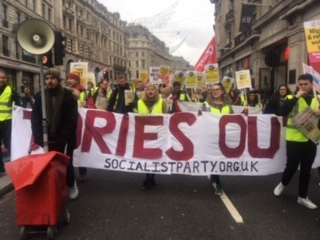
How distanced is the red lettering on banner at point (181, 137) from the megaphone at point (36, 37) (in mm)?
2336

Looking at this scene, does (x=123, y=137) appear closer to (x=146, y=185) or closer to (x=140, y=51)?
(x=146, y=185)

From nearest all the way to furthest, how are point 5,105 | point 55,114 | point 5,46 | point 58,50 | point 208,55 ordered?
point 55,114 → point 5,105 → point 58,50 → point 208,55 → point 5,46

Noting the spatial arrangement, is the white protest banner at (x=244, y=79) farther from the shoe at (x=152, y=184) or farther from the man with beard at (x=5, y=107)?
the man with beard at (x=5, y=107)

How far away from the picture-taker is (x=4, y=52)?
40.8 meters

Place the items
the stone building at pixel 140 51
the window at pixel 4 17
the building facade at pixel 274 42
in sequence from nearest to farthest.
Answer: the building facade at pixel 274 42 < the window at pixel 4 17 < the stone building at pixel 140 51

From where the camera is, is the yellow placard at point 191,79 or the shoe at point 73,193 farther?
the yellow placard at point 191,79

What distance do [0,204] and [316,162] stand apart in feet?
16.8

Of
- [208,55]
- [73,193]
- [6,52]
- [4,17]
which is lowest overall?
[73,193]

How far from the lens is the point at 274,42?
66.2 ft

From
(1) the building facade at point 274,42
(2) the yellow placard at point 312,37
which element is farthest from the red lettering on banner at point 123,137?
(1) the building facade at point 274,42

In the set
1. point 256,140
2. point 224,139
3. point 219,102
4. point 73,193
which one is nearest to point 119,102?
point 219,102

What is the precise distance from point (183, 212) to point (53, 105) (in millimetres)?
2290

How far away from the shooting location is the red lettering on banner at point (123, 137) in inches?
247

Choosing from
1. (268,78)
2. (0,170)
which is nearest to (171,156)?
(0,170)
